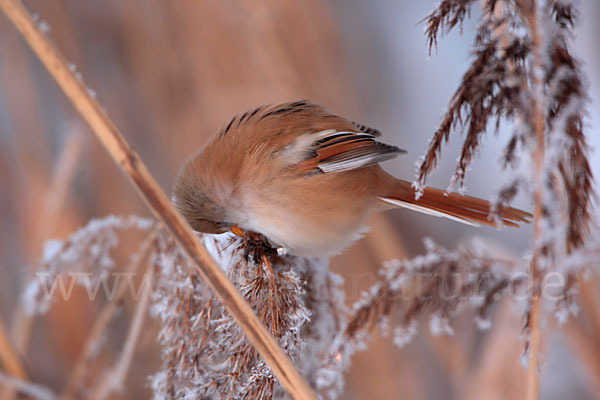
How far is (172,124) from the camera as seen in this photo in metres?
2.55

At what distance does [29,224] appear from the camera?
222 centimetres

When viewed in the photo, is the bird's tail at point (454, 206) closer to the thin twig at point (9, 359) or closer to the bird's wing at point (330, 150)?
the bird's wing at point (330, 150)

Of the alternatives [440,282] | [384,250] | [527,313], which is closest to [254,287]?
[440,282]

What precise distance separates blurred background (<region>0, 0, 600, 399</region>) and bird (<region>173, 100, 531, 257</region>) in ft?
1.36

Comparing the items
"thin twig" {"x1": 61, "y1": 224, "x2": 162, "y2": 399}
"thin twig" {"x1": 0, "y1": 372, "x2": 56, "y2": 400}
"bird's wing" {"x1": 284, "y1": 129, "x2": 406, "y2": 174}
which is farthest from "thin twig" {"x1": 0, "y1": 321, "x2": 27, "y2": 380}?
"bird's wing" {"x1": 284, "y1": 129, "x2": 406, "y2": 174}

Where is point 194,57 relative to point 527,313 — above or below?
above

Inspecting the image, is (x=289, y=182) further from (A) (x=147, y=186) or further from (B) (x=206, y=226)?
(A) (x=147, y=186)

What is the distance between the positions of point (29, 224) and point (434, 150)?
1929mm

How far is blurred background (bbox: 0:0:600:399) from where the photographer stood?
2145 millimetres

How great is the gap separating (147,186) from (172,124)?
1.76 m

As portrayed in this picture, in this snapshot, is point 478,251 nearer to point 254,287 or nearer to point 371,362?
point 254,287

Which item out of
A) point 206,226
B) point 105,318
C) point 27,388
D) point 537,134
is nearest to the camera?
point 537,134

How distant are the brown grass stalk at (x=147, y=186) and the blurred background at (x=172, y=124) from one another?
1.08 meters

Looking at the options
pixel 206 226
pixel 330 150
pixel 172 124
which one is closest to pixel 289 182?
pixel 330 150
